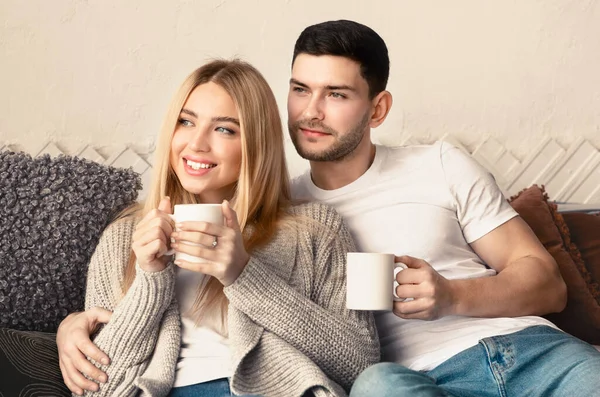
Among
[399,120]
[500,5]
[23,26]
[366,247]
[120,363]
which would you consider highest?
[500,5]

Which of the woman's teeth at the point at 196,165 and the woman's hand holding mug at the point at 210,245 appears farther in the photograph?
the woman's teeth at the point at 196,165

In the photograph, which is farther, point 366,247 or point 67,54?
point 67,54

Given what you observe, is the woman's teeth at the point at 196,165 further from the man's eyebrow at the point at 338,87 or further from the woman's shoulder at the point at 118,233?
the man's eyebrow at the point at 338,87

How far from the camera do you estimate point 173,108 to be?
1.80 m

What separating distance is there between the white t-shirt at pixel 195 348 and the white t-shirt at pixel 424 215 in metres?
0.38

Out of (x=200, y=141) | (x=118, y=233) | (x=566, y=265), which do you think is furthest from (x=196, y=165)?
(x=566, y=265)

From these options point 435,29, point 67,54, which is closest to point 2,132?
point 67,54

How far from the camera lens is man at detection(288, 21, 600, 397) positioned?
1651 millimetres

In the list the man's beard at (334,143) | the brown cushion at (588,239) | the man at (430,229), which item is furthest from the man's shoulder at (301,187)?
the brown cushion at (588,239)

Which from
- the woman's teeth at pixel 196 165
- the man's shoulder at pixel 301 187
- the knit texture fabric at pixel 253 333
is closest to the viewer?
the knit texture fabric at pixel 253 333

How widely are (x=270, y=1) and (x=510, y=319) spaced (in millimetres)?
1191

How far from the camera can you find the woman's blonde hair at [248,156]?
1787mm

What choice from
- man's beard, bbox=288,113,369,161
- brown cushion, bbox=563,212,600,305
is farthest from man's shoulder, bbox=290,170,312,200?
brown cushion, bbox=563,212,600,305

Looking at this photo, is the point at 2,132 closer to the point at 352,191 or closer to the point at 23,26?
the point at 23,26
